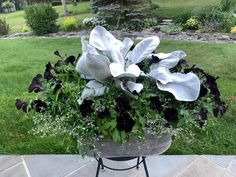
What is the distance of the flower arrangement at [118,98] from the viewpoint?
1.52 meters

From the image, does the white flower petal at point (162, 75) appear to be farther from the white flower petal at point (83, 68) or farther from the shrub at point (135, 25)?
the shrub at point (135, 25)

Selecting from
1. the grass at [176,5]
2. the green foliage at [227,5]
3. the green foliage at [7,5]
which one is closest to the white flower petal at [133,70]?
the green foliage at [227,5]

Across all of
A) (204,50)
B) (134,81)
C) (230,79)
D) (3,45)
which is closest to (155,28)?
(204,50)

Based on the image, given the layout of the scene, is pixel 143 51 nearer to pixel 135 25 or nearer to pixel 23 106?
pixel 23 106

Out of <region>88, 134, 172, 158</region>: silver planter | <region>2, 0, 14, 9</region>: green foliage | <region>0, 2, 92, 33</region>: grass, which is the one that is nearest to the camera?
<region>88, 134, 172, 158</region>: silver planter

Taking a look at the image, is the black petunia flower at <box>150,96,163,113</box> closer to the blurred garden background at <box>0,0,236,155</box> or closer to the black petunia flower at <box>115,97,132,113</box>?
the black petunia flower at <box>115,97,132,113</box>

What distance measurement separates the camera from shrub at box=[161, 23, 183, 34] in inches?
281

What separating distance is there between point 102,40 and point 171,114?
0.47 meters

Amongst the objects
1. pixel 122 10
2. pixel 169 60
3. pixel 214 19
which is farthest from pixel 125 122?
pixel 122 10

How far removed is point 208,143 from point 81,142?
130 cm

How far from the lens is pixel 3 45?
22.4ft

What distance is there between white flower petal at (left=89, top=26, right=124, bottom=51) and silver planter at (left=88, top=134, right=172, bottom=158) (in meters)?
0.43

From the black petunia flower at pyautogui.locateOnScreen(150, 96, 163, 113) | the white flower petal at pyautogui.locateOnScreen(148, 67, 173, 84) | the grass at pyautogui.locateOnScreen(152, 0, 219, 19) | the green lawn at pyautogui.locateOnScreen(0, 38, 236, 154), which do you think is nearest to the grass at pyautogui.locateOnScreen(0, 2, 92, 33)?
the grass at pyautogui.locateOnScreen(152, 0, 219, 19)

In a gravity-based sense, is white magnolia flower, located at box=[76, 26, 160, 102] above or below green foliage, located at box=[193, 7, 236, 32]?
above
